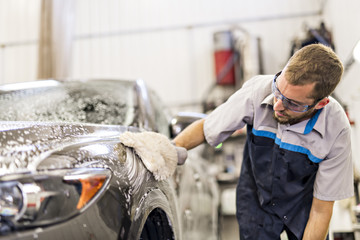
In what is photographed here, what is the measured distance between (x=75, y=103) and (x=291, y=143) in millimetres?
1095

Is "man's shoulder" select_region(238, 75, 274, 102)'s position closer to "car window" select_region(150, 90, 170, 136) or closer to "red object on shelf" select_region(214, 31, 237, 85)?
"car window" select_region(150, 90, 170, 136)

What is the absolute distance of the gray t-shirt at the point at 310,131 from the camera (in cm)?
175

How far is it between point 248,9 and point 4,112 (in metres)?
6.87

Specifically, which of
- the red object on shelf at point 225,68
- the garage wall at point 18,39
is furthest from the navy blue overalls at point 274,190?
the garage wall at point 18,39

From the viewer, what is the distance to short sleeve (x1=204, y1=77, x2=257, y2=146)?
186cm

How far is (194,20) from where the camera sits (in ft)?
27.6

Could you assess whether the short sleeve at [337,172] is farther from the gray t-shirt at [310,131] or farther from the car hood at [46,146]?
the car hood at [46,146]

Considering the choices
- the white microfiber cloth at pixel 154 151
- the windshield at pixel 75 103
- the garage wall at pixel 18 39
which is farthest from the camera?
the garage wall at pixel 18 39

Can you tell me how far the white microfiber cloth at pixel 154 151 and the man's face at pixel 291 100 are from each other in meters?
0.45

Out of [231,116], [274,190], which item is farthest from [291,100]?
[274,190]

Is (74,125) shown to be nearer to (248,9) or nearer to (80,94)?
(80,94)

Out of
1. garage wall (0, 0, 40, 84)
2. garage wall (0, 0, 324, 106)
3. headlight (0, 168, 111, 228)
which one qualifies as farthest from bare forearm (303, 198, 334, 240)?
garage wall (0, 0, 40, 84)

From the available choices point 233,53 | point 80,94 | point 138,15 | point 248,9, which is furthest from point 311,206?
point 138,15

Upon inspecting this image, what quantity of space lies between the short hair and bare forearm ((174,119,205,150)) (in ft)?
1.62
